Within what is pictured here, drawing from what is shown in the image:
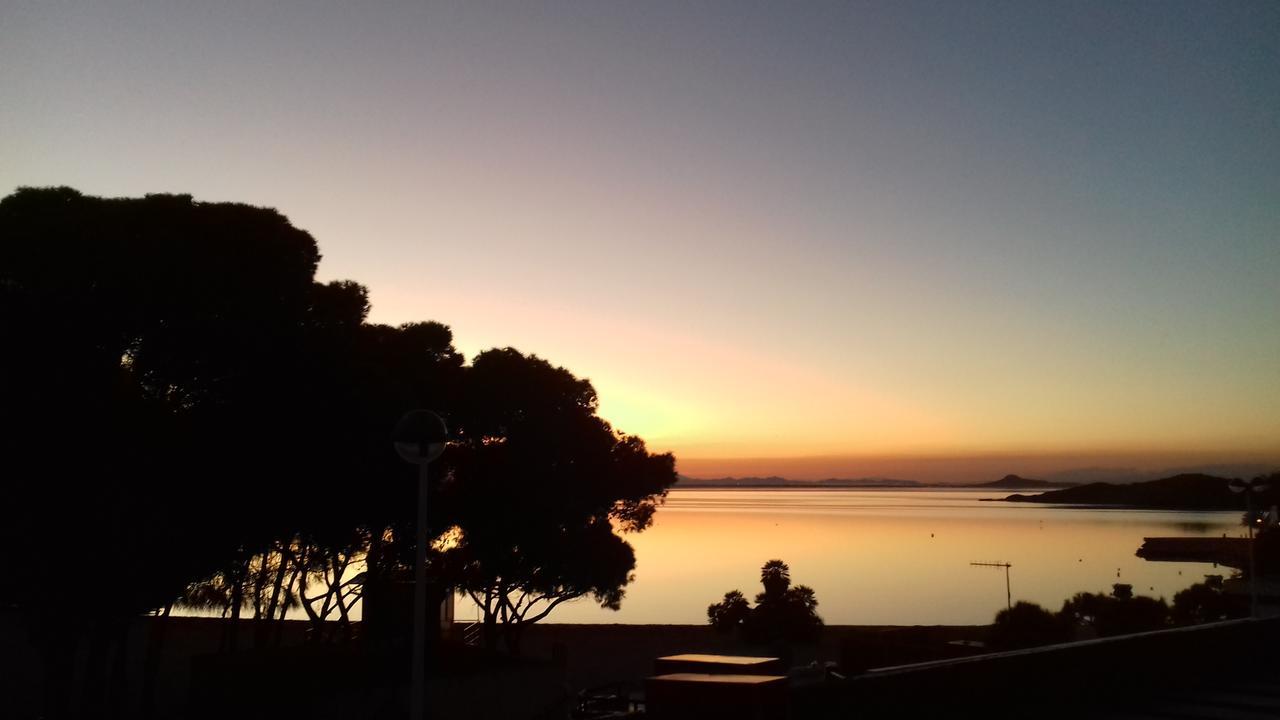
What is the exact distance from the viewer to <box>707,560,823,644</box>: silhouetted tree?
44438 mm

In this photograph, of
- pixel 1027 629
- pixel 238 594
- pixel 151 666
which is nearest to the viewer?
pixel 151 666

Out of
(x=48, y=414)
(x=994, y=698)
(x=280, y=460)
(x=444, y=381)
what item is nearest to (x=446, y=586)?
(x=444, y=381)

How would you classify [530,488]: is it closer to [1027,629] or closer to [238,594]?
[238,594]

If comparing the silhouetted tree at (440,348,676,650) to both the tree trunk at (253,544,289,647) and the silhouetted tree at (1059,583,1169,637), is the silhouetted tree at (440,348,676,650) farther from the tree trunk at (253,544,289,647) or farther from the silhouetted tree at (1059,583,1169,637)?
→ the silhouetted tree at (1059,583,1169,637)

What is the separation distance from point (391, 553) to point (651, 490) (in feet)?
33.0

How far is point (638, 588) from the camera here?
86625 millimetres

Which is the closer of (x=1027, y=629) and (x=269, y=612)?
(x=269, y=612)

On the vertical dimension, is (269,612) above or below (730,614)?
above

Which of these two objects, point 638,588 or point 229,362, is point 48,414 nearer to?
point 229,362

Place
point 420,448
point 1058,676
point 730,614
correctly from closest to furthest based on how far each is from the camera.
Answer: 1. point 1058,676
2. point 420,448
3. point 730,614

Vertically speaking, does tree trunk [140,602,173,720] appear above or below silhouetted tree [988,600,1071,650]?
above

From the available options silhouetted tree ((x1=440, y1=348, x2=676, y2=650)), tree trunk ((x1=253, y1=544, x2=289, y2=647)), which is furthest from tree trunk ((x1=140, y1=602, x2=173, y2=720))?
silhouetted tree ((x1=440, y1=348, x2=676, y2=650))

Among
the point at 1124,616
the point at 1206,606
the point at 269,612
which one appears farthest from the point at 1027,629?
the point at 269,612

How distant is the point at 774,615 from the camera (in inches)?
1753
